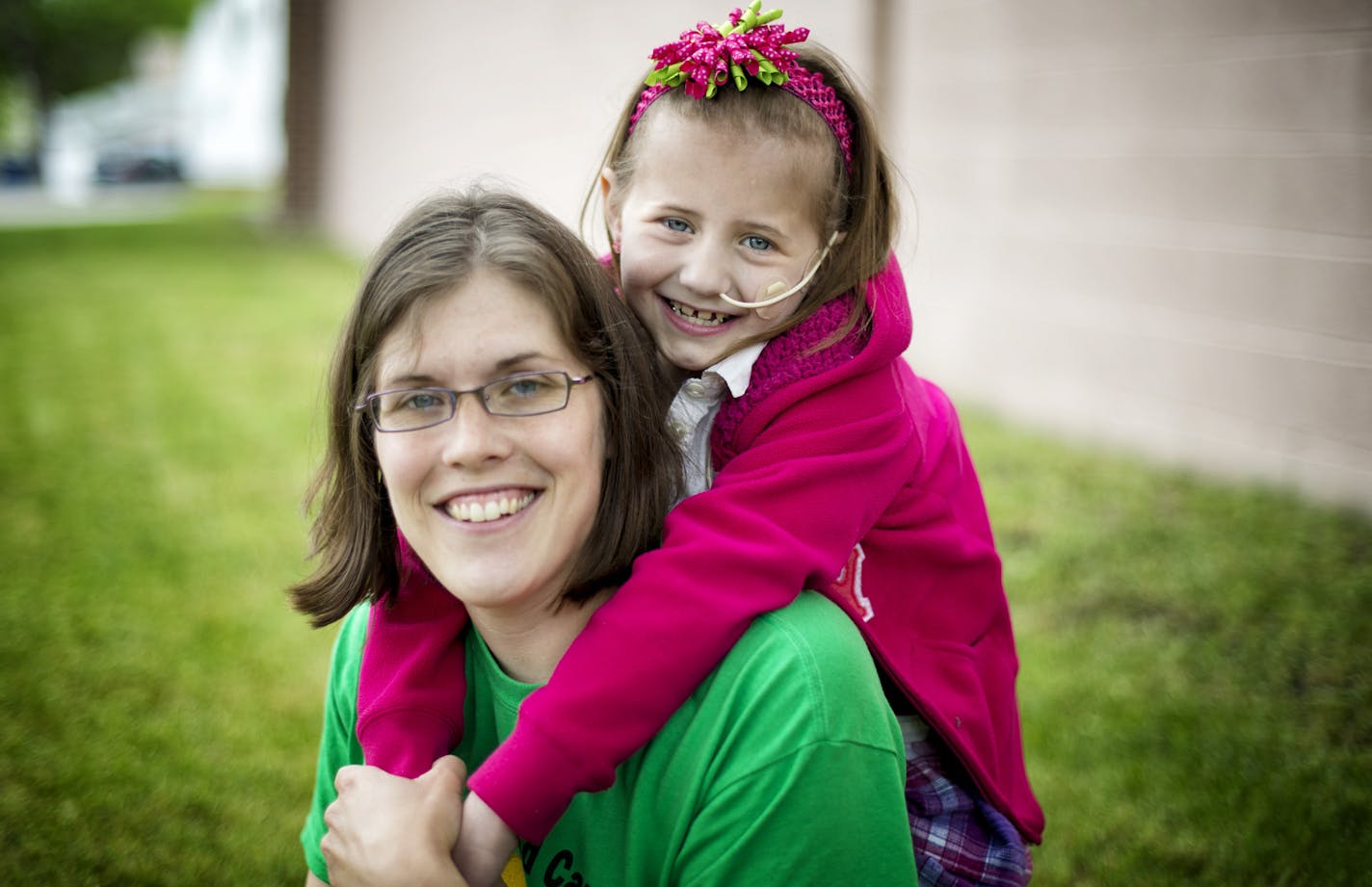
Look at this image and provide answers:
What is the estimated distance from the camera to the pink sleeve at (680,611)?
1.81m

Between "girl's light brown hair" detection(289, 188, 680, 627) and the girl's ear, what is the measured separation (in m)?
Result: 0.40

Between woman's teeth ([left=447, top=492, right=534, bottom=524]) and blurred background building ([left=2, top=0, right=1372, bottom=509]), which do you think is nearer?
woman's teeth ([left=447, top=492, right=534, bottom=524])

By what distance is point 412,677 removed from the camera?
2064mm

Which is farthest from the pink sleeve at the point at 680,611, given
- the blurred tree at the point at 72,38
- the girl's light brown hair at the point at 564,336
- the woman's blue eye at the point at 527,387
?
the blurred tree at the point at 72,38

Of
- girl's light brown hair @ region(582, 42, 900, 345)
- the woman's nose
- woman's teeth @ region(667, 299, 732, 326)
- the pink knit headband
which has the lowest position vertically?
the woman's nose

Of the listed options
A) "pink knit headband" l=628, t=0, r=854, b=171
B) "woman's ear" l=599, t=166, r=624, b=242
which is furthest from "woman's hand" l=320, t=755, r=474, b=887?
"pink knit headband" l=628, t=0, r=854, b=171

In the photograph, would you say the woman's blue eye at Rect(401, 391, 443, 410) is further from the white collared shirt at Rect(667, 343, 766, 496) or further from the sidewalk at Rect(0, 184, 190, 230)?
the sidewalk at Rect(0, 184, 190, 230)

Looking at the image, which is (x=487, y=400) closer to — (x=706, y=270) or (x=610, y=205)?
(x=706, y=270)

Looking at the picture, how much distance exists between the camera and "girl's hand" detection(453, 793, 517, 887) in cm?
185

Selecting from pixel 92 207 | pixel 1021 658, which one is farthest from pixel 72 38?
pixel 1021 658

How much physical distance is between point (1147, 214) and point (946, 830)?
4.73m

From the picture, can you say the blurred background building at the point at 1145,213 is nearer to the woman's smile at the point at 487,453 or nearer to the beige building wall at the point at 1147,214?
the beige building wall at the point at 1147,214

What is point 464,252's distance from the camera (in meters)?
1.93

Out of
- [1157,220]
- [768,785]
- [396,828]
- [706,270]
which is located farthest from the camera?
[1157,220]
